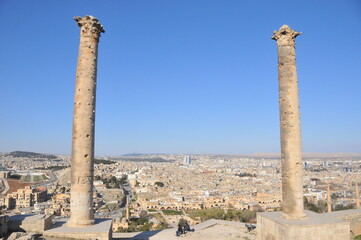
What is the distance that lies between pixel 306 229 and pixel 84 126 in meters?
5.80

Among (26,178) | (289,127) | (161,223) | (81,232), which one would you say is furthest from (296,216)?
(26,178)

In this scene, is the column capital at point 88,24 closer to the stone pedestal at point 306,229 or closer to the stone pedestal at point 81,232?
the stone pedestal at point 81,232

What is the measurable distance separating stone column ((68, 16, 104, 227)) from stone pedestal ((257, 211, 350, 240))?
14.6ft

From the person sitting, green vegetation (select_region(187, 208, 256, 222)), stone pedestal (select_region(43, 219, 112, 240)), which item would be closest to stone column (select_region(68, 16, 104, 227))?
stone pedestal (select_region(43, 219, 112, 240))

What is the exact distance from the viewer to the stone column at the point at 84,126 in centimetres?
781

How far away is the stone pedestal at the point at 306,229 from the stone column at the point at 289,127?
39 centimetres

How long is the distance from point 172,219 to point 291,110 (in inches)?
1262

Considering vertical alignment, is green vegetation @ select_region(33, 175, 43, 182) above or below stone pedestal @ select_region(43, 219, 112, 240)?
below

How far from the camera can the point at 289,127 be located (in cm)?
812

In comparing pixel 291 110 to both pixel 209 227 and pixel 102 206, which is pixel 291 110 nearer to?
pixel 209 227

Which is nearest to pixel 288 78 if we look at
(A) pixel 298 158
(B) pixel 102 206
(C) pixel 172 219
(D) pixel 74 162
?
(A) pixel 298 158

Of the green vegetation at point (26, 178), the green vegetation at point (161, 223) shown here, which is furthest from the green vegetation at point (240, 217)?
the green vegetation at point (26, 178)

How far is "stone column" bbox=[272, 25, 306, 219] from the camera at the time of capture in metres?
7.90

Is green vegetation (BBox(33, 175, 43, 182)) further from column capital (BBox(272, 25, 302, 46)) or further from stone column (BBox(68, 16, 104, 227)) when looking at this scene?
column capital (BBox(272, 25, 302, 46))
